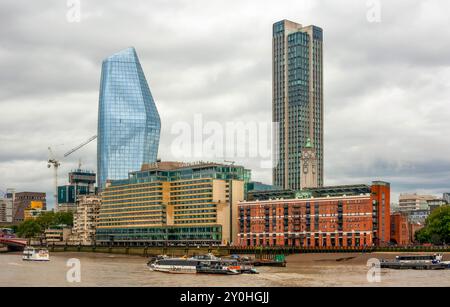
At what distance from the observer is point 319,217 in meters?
173

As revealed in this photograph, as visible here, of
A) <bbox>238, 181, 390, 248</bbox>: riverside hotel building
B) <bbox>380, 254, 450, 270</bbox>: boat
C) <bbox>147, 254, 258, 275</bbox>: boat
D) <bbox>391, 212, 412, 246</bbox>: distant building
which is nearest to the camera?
<bbox>147, 254, 258, 275</bbox>: boat

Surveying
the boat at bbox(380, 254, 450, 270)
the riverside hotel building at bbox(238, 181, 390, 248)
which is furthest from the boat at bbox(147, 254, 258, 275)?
the riverside hotel building at bbox(238, 181, 390, 248)

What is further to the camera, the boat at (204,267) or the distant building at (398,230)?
the distant building at (398,230)

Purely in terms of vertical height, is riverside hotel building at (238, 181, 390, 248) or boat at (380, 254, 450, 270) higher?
riverside hotel building at (238, 181, 390, 248)

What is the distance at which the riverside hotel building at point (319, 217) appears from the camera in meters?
164

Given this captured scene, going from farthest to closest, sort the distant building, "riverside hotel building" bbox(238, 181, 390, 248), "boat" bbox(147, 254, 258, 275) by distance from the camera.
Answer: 1. the distant building
2. "riverside hotel building" bbox(238, 181, 390, 248)
3. "boat" bbox(147, 254, 258, 275)

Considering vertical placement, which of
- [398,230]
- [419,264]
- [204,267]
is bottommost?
[419,264]

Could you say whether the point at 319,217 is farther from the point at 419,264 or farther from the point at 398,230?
the point at 419,264

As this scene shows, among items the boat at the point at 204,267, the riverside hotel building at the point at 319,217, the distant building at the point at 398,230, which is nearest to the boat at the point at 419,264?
the boat at the point at 204,267

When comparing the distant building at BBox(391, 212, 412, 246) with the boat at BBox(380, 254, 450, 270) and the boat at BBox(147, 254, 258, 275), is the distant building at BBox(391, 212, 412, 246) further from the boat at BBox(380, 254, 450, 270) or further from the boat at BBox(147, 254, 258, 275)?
the boat at BBox(147, 254, 258, 275)

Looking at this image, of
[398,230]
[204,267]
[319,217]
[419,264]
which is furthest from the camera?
[398,230]

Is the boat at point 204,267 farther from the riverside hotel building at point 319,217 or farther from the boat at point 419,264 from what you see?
the riverside hotel building at point 319,217

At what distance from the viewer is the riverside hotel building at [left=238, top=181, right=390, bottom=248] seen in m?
164

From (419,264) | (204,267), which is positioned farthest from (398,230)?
(204,267)
